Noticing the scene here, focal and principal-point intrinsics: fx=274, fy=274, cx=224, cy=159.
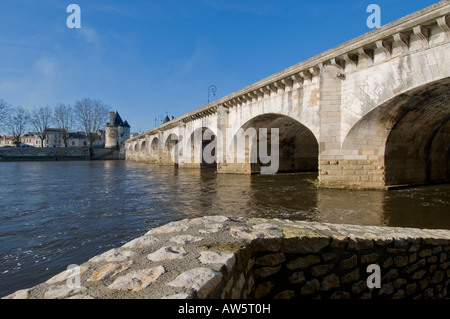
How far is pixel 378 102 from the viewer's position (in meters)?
8.86

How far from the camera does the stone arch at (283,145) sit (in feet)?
54.0

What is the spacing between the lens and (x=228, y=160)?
1827 centimetres

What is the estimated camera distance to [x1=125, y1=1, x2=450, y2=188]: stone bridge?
24.7ft

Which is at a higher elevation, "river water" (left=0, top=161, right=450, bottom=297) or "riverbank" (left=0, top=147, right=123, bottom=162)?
"riverbank" (left=0, top=147, right=123, bottom=162)

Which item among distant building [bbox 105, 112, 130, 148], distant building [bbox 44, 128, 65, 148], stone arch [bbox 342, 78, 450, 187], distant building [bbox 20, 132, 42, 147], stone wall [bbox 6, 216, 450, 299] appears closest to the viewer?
stone wall [bbox 6, 216, 450, 299]

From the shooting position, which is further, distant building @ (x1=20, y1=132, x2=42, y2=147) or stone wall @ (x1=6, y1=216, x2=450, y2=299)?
distant building @ (x1=20, y1=132, x2=42, y2=147)

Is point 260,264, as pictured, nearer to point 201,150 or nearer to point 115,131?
point 201,150

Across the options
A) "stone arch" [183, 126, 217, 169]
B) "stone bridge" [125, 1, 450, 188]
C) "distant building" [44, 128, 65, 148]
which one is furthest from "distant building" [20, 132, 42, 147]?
"stone bridge" [125, 1, 450, 188]

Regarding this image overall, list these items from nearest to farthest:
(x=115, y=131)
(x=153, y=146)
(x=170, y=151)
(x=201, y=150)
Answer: (x=201, y=150) → (x=170, y=151) → (x=153, y=146) → (x=115, y=131)

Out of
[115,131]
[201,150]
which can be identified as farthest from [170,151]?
[115,131]

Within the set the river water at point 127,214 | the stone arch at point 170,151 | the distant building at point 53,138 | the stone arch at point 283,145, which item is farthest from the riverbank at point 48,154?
the river water at point 127,214

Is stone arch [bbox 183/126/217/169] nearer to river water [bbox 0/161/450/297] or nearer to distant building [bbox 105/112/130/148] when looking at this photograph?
river water [bbox 0/161/450/297]

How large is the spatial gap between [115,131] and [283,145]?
57.9m

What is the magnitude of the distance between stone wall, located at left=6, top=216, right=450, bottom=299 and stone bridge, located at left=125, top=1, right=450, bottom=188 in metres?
6.44
